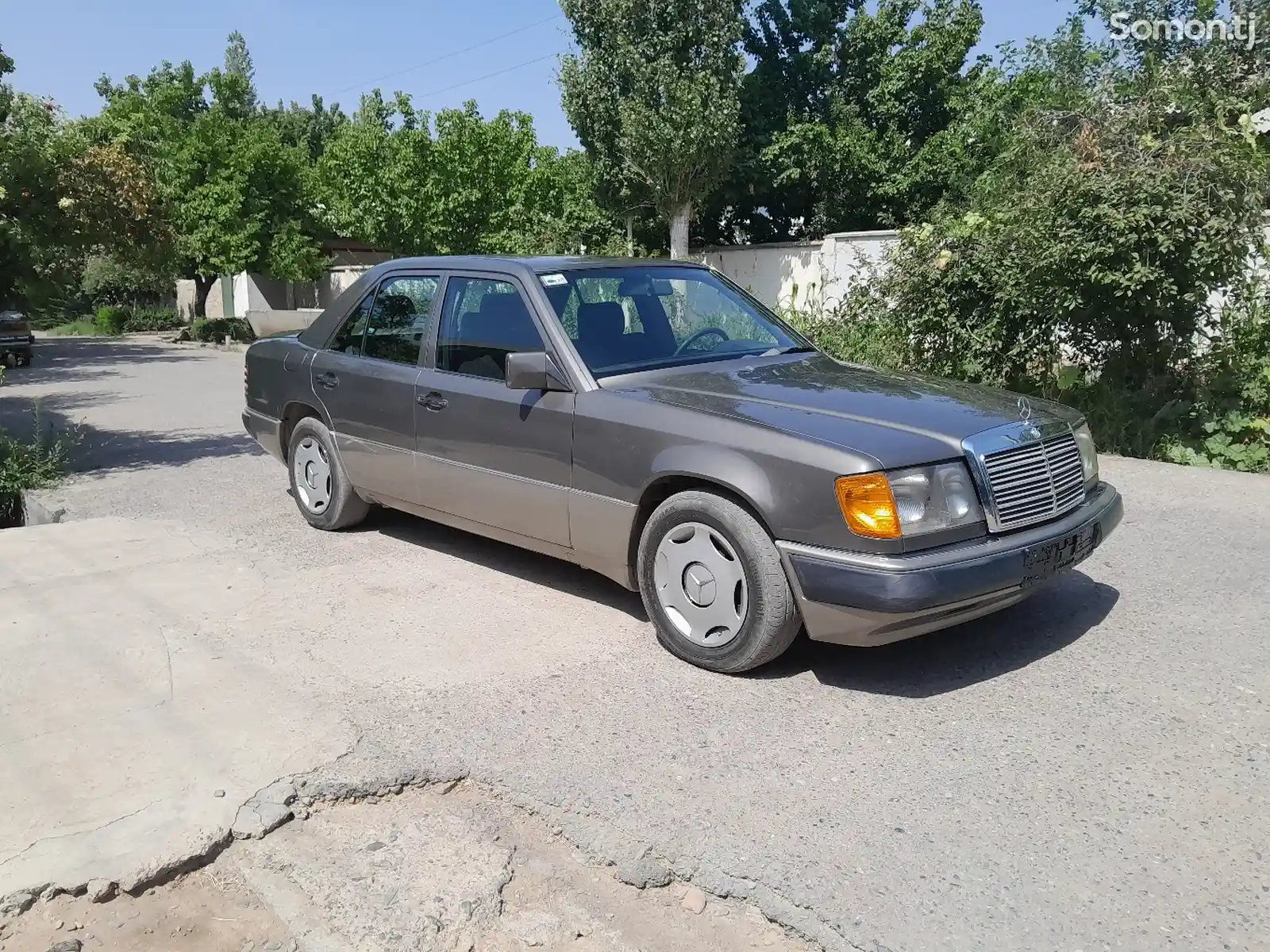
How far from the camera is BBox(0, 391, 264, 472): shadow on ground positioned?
958 cm

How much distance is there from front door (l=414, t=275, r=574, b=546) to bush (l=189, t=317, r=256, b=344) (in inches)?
1099

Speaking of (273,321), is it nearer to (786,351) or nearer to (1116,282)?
(1116,282)

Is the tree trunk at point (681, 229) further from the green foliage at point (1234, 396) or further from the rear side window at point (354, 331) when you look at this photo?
the rear side window at point (354, 331)

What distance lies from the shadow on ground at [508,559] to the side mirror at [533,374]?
1.17 meters

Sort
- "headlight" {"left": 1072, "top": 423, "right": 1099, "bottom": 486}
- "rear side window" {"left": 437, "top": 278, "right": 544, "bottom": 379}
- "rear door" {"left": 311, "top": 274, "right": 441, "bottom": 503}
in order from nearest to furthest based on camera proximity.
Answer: "headlight" {"left": 1072, "top": 423, "right": 1099, "bottom": 486}
"rear side window" {"left": 437, "top": 278, "right": 544, "bottom": 379}
"rear door" {"left": 311, "top": 274, "right": 441, "bottom": 503}

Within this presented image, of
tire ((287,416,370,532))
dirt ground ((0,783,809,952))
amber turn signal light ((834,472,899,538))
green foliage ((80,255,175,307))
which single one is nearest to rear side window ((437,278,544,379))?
tire ((287,416,370,532))

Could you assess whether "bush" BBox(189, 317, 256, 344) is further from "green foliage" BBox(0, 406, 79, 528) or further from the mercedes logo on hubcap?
the mercedes logo on hubcap

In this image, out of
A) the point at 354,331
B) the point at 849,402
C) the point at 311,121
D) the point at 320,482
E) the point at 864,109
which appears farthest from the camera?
the point at 311,121

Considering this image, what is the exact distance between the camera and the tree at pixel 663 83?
20734 millimetres

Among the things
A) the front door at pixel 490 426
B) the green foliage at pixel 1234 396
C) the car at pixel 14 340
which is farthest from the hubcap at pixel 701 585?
the car at pixel 14 340

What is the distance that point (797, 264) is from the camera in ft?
67.6

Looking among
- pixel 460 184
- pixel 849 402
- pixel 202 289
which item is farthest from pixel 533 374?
pixel 202 289

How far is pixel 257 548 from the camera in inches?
255

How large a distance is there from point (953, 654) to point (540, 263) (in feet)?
9.18
